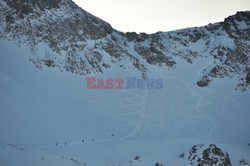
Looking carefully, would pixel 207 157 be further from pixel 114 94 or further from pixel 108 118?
pixel 114 94

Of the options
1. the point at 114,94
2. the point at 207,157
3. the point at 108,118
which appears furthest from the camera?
the point at 114,94

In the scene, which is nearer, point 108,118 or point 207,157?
point 207,157

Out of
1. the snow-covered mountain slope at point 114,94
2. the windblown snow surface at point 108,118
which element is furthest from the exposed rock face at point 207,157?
the windblown snow surface at point 108,118

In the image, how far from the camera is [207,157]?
3916 centimetres

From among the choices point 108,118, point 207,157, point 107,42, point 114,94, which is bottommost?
point 207,157

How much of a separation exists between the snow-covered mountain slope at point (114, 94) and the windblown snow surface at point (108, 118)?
0.58 feet

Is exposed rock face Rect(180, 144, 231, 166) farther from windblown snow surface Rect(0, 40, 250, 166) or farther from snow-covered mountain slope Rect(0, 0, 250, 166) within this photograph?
windblown snow surface Rect(0, 40, 250, 166)

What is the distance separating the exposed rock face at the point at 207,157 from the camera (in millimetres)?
38719

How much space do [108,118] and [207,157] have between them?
2490 centimetres

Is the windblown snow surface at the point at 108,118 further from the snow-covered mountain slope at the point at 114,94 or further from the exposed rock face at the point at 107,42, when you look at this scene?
the exposed rock face at the point at 107,42

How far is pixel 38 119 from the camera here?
166 feet

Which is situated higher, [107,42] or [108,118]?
[107,42]

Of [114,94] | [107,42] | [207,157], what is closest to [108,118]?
[114,94]

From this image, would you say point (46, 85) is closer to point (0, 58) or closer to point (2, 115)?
point (0, 58)
